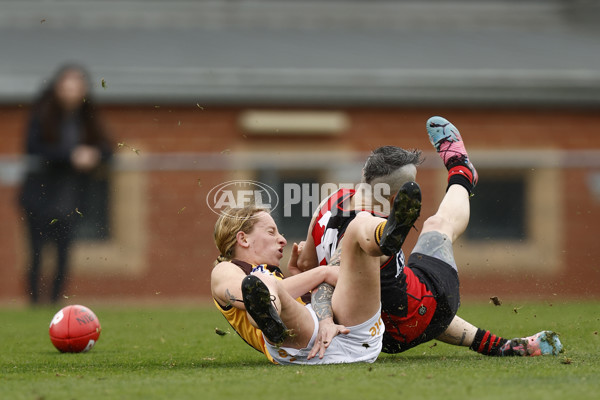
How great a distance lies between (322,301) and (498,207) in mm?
7504

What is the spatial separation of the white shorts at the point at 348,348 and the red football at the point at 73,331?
167cm

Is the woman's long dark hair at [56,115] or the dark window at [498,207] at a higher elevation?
the woman's long dark hair at [56,115]

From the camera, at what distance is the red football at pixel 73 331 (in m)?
6.31

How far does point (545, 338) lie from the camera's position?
5.59m

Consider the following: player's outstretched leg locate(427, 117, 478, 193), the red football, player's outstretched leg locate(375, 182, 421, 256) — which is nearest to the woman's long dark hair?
the red football

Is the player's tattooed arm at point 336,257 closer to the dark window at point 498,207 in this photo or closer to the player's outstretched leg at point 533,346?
the player's outstretched leg at point 533,346

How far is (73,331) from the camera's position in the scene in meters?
6.32

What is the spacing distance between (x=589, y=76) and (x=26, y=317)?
8.46 metres

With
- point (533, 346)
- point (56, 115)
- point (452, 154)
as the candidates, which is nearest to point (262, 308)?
point (533, 346)

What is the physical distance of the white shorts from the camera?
516 cm

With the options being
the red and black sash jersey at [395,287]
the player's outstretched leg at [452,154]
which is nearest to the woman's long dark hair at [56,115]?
the player's outstretched leg at [452,154]

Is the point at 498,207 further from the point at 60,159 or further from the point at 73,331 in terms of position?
the point at 73,331

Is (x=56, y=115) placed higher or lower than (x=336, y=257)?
higher

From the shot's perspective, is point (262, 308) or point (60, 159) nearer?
point (262, 308)
